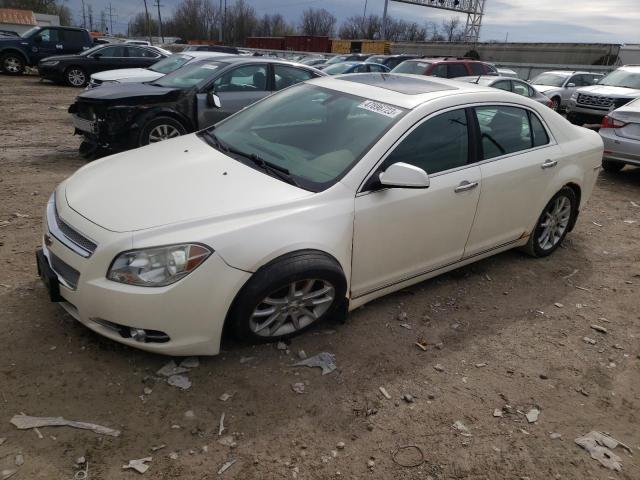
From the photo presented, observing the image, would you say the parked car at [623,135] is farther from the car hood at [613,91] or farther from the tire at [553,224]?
the car hood at [613,91]

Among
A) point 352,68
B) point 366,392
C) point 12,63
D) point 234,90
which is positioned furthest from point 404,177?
point 12,63

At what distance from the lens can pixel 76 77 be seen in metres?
16.6

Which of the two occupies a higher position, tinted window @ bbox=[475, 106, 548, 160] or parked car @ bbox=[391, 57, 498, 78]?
parked car @ bbox=[391, 57, 498, 78]

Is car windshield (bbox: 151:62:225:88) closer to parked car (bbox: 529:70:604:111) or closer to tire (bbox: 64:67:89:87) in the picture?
tire (bbox: 64:67:89:87)

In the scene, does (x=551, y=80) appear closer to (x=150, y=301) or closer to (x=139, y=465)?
(x=150, y=301)

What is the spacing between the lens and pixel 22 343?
9.86 ft

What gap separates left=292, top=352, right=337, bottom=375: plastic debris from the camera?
3.06m

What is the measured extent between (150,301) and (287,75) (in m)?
6.28

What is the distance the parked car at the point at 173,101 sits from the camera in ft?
22.2

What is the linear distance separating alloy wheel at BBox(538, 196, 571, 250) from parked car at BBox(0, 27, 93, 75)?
19176 millimetres

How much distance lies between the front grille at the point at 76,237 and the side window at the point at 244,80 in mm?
4966

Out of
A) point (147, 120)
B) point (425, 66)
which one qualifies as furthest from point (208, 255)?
point (425, 66)

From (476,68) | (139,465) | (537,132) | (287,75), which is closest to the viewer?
(139,465)

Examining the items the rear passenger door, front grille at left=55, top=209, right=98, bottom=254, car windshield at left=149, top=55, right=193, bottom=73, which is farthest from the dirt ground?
car windshield at left=149, top=55, right=193, bottom=73
